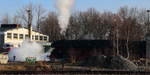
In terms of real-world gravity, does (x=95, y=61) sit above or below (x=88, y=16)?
below

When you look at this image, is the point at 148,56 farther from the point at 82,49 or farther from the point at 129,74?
the point at 129,74

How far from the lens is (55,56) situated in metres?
57.0

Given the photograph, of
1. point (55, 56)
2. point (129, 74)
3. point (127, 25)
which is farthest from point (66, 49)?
point (129, 74)

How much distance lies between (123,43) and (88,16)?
42733mm

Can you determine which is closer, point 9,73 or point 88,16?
point 9,73

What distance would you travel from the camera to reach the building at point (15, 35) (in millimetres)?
87125

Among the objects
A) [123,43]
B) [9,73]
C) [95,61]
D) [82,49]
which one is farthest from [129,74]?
[123,43]

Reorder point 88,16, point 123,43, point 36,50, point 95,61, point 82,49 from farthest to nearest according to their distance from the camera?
point 88,16, point 36,50, point 123,43, point 82,49, point 95,61

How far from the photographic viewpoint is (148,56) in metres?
56.7

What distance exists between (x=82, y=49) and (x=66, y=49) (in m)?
2.43

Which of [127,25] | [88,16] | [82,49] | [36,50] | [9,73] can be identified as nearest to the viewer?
[9,73]

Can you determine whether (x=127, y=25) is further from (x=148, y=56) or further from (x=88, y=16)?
(x=88, y=16)

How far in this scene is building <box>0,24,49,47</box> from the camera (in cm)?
8712

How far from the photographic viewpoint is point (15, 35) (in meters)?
91.1
